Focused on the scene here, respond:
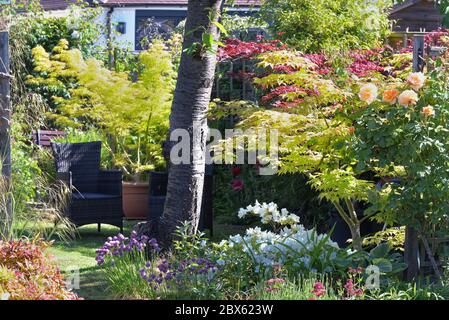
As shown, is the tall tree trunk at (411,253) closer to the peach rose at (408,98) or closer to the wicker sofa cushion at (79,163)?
the peach rose at (408,98)

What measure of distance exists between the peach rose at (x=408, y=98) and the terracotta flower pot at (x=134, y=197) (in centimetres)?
518

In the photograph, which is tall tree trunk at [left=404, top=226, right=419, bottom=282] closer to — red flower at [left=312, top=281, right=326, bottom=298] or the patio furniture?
red flower at [left=312, top=281, right=326, bottom=298]

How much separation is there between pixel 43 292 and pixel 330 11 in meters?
7.09

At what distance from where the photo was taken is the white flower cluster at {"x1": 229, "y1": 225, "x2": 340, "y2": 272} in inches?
253

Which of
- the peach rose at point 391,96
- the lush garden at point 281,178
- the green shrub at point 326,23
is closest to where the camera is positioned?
the lush garden at point 281,178

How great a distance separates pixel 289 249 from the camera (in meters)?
6.66

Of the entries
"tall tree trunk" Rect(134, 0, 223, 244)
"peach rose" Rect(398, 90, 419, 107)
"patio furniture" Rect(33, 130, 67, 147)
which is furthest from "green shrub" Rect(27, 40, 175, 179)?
"peach rose" Rect(398, 90, 419, 107)

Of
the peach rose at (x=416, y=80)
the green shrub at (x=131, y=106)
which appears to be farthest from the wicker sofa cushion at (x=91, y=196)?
the peach rose at (x=416, y=80)

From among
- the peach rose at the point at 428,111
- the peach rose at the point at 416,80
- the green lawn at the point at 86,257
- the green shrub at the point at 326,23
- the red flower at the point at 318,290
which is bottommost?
the green lawn at the point at 86,257

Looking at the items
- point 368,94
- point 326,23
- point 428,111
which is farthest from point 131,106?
point 428,111

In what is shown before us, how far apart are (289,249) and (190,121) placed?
1.80 m

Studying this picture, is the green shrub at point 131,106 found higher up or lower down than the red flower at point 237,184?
higher up

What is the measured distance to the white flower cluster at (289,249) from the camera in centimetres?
643
